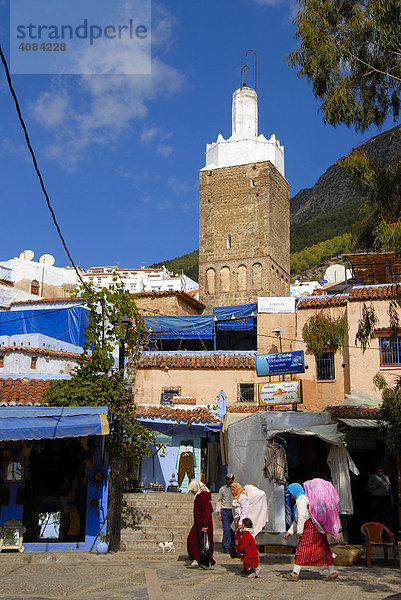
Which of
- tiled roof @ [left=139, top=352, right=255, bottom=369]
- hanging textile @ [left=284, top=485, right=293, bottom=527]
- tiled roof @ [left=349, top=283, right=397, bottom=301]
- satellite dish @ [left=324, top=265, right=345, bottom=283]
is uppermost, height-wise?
satellite dish @ [left=324, top=265, right=345, bottom=283]

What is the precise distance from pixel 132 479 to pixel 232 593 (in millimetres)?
10527

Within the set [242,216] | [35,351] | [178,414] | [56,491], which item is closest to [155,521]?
[56,491]

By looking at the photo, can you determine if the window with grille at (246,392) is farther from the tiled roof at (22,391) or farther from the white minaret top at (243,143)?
the white minaret top at (243,143)

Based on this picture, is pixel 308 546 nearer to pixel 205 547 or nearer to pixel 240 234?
pixel 205 547

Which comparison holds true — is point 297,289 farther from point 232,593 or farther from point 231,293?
point 232,593

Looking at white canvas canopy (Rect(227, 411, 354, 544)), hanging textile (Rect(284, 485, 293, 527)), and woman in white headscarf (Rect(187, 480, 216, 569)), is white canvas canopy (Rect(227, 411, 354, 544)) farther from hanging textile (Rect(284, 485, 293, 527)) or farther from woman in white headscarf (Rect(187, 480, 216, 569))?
woman in white headscarf (Rect(187, 480, 216, 569))

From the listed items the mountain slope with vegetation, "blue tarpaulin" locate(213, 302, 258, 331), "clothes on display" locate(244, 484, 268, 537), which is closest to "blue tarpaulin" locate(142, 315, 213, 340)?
"blue tarpaulin" locate(213, 302, 258, 331)

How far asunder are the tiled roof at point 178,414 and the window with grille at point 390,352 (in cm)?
567

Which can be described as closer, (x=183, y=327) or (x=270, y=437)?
(x=270, y=437)

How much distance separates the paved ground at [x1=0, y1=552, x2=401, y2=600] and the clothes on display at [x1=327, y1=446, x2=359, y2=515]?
1.73m

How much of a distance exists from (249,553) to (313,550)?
3.08 ft

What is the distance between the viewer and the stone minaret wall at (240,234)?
128ft

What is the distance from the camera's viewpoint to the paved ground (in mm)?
8008

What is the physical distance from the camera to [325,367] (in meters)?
23.2
